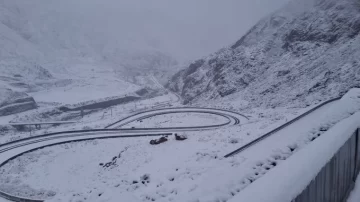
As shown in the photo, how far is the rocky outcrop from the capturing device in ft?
152

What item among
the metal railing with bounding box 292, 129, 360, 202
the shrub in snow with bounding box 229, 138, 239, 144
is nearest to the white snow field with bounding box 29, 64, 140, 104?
the shrub in snow with bounding box 229, 138, 239, 144

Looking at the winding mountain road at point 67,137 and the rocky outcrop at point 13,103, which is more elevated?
the rocky outcrop at point 13,103

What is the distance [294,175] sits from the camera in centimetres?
383

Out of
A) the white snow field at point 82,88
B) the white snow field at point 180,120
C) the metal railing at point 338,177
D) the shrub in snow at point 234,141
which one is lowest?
the white snow field at point 180,120

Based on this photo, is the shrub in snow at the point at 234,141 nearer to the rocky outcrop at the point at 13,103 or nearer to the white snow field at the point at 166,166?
the white snow field at the point at 166,166

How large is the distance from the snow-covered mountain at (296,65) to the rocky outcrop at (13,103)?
35998 mm

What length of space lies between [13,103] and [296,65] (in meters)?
57.1

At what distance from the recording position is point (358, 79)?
2836 centimetres

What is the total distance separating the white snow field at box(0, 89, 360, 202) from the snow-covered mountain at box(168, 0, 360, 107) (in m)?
16.6

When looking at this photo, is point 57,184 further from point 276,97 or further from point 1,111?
point 1,111

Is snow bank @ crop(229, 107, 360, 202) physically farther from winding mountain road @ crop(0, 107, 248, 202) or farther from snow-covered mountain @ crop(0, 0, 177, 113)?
snow-covered mountain @ crop(0, 0, 177, 113)

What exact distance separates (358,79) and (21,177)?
36.5 meters

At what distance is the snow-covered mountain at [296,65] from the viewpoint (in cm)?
3272

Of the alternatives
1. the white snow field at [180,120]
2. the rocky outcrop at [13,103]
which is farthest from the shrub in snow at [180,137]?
the rocky outcrop at [13,103]
